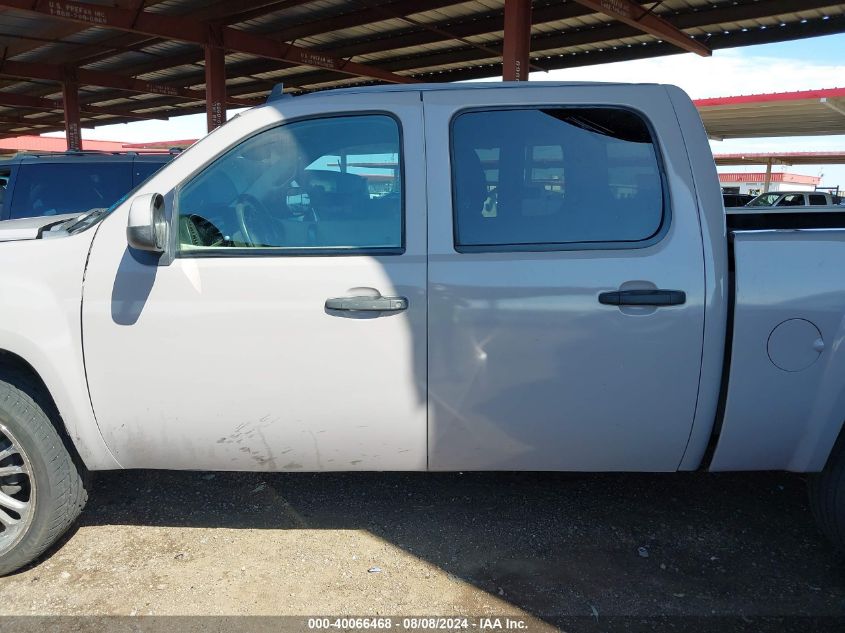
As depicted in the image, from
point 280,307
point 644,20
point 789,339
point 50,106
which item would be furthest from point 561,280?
point 50,106

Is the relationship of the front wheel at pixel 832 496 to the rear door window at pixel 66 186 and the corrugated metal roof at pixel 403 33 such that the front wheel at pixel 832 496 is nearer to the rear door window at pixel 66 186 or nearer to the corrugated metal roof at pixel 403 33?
the rear door window at pixel 66 186

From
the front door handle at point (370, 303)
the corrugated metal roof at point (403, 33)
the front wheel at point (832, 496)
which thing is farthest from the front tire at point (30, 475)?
the corrugated metal roof at point (403, 33)

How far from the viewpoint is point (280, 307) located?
8.63 ft

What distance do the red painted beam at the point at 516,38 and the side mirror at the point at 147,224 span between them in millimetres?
9833

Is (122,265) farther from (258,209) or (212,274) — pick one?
(258,209)

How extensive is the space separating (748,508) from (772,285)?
1.52 m

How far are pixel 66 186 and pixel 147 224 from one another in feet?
17.5

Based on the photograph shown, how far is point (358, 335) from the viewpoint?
104 inches

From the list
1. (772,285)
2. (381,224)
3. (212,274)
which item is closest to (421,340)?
(381,224)

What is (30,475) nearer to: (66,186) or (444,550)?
(444,550)

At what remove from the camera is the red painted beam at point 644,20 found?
11055 millimetres

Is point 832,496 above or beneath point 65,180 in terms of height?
beneath

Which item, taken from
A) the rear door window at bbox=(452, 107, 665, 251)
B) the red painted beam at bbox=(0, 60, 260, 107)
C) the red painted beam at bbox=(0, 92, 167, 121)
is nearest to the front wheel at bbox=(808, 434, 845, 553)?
the rear door window at bbox=(452, 107, 665, 251)

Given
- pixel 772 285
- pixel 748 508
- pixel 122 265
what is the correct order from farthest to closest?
pixel 748 508, pixel 122 265, pixel 772 285
